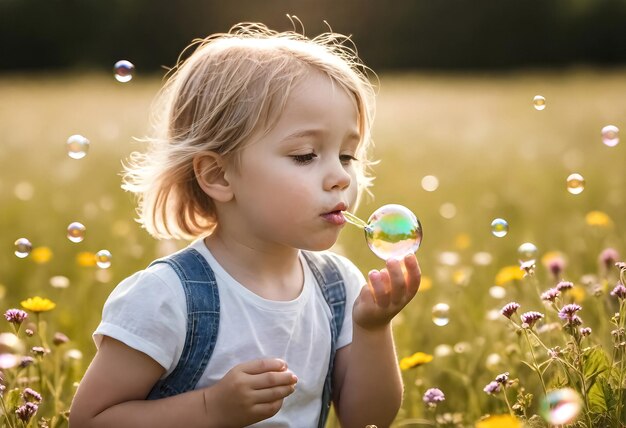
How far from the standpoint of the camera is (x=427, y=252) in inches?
173

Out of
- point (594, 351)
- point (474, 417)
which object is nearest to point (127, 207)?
point (474, 417)

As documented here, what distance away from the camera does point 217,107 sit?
210 cm

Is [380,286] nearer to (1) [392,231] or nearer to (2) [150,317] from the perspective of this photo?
(1) [392,231]

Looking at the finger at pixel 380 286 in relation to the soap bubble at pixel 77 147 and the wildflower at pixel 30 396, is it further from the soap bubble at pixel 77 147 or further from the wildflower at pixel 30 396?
the soap bubble at pixel 77 147

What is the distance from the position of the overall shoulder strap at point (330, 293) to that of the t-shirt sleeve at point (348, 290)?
1 cm

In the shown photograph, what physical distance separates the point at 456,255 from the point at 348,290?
5.42 ft

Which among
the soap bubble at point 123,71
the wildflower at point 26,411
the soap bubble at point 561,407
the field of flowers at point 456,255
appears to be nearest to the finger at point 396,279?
the field of flowers at point 456,255

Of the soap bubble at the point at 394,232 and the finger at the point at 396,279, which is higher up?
the soap bubble at the point at 394,232

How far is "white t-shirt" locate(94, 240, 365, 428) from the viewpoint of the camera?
193 centimetres

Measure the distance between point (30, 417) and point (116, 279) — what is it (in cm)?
157

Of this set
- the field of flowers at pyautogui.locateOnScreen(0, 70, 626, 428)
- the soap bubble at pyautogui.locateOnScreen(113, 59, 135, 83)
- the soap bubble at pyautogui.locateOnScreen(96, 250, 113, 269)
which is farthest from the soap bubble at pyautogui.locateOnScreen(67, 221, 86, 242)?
the soap bubble at pyautogui.locateOnScreen(113, 59, 135, 83)

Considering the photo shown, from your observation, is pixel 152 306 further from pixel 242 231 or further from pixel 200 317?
pixel 242 231

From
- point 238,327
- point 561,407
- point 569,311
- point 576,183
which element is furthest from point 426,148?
point 561,407

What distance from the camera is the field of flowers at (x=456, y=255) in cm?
204
